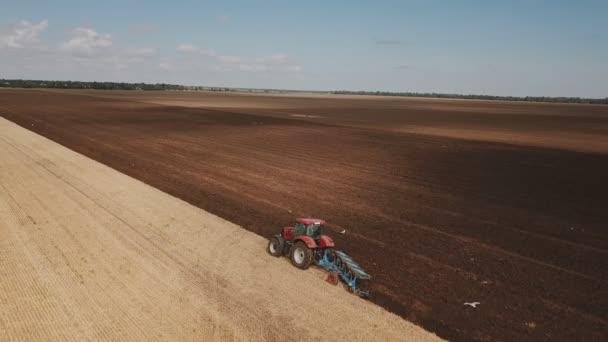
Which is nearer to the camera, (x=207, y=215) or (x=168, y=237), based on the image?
(x=168, y=237)

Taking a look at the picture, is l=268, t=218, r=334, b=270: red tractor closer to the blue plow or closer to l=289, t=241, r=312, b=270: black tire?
l=289, t=241, r=312, b=270: black tire

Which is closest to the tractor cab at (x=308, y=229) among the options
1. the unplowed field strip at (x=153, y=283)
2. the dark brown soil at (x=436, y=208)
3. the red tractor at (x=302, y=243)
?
the red tractor at (x=302, y=243)

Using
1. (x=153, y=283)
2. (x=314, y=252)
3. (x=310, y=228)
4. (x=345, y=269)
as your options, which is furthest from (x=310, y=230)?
(x=153, y=283)

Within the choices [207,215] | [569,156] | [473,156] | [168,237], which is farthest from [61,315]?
[569,156]

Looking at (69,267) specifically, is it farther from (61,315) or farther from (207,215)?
(207,215)

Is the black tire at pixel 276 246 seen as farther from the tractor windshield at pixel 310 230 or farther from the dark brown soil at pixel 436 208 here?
the dark brown soil at pixel 436 208

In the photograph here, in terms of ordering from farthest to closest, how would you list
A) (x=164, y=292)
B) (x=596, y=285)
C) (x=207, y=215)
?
(x=207, y=215), (x=596, y=285), (x=164, y=292)

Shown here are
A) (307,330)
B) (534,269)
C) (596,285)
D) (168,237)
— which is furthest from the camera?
(168,237)

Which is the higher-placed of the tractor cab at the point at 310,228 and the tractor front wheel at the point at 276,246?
the tractor cab at the point at 310,228
